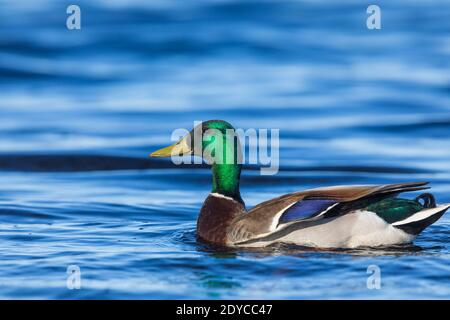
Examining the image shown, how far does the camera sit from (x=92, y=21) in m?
22.8

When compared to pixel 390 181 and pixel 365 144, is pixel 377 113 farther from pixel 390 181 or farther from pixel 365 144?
pixel 390 181

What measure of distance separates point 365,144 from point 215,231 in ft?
21.1

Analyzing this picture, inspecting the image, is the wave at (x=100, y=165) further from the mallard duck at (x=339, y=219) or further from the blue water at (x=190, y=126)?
the mallard duck at (x=339, y=219)

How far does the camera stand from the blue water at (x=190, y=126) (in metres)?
7.73

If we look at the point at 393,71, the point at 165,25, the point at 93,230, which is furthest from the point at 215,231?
the point at 165,25

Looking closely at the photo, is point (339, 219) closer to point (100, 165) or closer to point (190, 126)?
point (100, 165)

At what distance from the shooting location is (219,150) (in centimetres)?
905

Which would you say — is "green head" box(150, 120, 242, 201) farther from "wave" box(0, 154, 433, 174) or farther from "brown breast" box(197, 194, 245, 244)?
"wave" box(0, 154, 433, 174)

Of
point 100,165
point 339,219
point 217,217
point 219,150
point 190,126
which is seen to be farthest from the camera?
point 190,126

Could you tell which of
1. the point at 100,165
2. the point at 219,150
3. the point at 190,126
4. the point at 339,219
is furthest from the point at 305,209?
the point at 190,126

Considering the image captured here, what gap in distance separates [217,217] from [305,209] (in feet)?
3.28

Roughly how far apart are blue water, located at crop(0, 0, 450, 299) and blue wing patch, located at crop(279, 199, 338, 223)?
29 cm

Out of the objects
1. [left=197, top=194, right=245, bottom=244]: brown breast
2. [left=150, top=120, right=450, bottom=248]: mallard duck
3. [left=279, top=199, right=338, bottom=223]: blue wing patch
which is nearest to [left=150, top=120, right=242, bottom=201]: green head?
[left=197, top=194, right=245, bottom=244]: brown breast

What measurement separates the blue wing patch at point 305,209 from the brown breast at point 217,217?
700 millimetres
